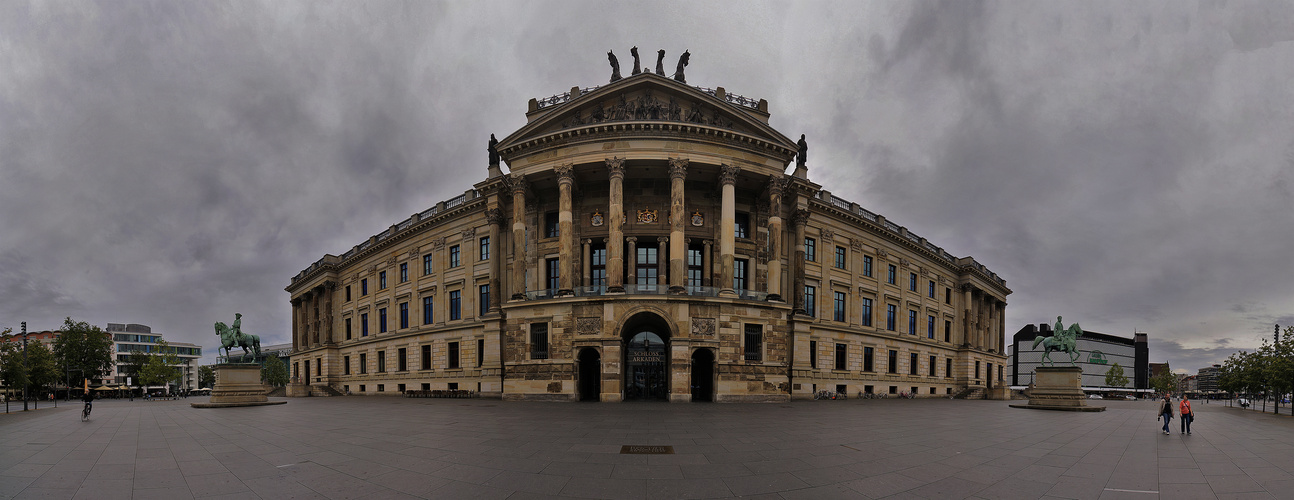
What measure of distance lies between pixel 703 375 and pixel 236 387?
2717cm

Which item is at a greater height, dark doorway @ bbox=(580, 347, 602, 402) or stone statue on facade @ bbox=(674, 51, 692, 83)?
stone statue on facade @ bbox=(674, 51, 692, 83)

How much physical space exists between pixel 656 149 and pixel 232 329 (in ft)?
97.3

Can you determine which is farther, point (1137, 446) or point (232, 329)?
point (232, 329)

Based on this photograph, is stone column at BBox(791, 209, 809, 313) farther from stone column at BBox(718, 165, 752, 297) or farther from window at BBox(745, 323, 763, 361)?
stone column at BBox(718, 165, 752, 297)

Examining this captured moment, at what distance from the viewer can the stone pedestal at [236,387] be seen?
92.5 ft

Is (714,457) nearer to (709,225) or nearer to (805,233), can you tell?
(709,225)

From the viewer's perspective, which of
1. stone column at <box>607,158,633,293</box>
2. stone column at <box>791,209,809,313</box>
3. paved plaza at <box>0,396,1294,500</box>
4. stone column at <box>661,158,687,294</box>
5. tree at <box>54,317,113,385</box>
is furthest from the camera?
tree at <box>54,317,113,385</box>

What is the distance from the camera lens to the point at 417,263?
49.0m

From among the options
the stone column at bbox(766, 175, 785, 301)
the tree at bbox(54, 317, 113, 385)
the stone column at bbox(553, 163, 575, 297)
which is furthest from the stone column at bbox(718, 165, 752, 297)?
the tree at bbox(54, 317, 113, 385)

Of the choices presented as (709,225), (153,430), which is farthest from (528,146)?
(153,430)

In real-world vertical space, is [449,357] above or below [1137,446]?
below

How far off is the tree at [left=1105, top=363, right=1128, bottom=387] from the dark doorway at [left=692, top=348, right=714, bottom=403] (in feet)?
391

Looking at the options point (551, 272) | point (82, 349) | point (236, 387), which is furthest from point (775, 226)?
point (82, 349)

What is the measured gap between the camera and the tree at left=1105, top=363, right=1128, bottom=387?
107 meters
